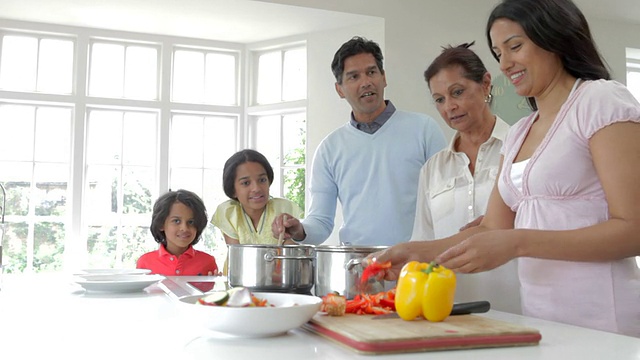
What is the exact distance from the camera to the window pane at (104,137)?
4.73 meters

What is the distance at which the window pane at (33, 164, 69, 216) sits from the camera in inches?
182

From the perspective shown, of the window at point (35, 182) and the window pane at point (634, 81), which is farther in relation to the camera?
the window pane at point (634, 81)

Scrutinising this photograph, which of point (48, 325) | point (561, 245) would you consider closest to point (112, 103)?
point (48, 325)

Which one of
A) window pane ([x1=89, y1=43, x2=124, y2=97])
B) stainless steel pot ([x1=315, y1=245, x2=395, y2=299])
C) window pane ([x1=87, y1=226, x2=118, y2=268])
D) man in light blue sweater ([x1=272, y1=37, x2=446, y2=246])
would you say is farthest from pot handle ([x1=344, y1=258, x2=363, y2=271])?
window pane ([x1=89, y1=43, x2=124, y2=97])

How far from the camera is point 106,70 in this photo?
4.76m

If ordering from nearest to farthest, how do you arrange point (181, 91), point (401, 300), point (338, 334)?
point (338, 334)
point (401, 300)
point (181, 91)

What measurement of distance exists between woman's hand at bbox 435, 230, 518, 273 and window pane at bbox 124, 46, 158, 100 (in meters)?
3.96

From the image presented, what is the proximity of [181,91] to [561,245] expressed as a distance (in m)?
4.03

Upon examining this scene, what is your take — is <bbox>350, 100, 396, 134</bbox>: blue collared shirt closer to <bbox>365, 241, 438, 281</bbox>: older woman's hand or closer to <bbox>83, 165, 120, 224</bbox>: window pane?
<bbox>365, 241, 438, 281</bbox>: older woman's hand

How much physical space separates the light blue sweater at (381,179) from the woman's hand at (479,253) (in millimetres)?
1244

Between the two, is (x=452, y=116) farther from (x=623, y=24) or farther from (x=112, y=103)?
(x=623, y=24)

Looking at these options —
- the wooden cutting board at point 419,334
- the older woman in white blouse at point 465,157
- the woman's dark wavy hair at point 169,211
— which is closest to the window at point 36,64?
the woman's dark wavy hair at point 169,211

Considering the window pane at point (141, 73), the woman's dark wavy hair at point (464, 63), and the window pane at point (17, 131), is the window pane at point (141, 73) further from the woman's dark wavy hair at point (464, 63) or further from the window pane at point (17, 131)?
the woman's dark wavy hair at point (464, 63)

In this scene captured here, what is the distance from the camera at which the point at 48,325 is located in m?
1.22
